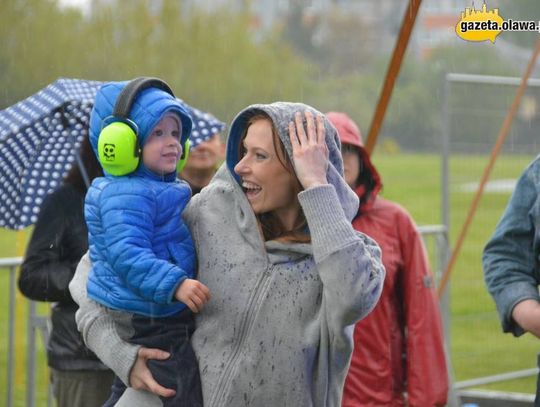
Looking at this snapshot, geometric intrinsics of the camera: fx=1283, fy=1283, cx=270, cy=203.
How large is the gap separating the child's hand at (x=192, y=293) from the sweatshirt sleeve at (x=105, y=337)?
0.24m

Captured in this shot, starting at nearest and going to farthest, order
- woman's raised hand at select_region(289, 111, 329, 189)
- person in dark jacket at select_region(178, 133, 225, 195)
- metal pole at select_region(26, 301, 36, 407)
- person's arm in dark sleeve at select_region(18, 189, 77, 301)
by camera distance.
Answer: woman's raised hand at select_region(289, 111, 329, 189), person's arm in dark sleeve at select_region(18, 189, 77, 301), person in dark jacket at select_region(178, 133, 225, 195), metal pole at select_region(26, 301, 36, 407)

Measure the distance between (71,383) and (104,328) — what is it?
1.92m

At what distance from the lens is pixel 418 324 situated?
5656mm

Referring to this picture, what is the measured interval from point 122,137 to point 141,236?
0.29 meters

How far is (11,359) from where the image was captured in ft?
21.9

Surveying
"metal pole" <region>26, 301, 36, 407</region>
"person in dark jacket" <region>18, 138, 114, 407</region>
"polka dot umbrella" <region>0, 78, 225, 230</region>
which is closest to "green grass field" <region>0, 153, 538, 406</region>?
"metal pole" <region>26, 301, 36, 407</region>

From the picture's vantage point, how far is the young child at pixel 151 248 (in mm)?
3523

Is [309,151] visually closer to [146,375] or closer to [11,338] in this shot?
[146,375]

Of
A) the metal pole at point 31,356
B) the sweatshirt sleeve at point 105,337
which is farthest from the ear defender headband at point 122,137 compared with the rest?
the metal pole at point 31,356

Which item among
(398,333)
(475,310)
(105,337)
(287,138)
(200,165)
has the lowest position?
(475,310)

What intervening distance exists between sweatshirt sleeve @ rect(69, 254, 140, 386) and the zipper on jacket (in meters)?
0.26

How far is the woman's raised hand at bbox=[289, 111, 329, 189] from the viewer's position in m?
3.51

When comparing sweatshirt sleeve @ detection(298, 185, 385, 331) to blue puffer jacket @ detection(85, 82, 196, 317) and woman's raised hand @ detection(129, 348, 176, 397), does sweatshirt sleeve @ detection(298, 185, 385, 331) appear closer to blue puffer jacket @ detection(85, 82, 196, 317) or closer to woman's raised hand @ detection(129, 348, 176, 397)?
blue puffer jacket @ detection(85, 82, 196, 317)

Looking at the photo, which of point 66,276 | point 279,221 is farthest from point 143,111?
point 66,276
